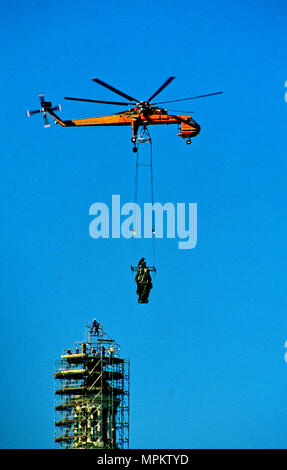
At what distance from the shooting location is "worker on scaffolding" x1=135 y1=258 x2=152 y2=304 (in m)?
106

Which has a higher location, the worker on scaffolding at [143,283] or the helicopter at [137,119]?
the helicopter at [137,119]

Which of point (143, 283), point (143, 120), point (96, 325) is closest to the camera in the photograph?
point (143, 283)

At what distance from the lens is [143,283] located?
106250 mm

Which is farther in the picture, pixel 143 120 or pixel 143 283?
pixel 143 120

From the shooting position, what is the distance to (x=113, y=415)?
135375 millimetres

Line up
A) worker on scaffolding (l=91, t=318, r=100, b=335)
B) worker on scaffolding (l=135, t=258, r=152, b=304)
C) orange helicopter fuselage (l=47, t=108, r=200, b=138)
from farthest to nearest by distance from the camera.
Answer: worker on scaffolding (l=91, t=318, r=100, b=335) < orange helicopter fuselage (l=47, t=108, r=200, b=138) < worker on scaffolding (l=135, t=258, r=152, b=304)

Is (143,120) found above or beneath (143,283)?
above

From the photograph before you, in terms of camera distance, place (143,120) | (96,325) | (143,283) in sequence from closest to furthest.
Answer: (143,283)
(143,120)
(96,325)

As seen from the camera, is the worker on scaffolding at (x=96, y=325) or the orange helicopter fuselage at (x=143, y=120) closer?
the orange helicopter fuselage at (x=143, y=120)

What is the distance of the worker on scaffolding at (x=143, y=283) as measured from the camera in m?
106
